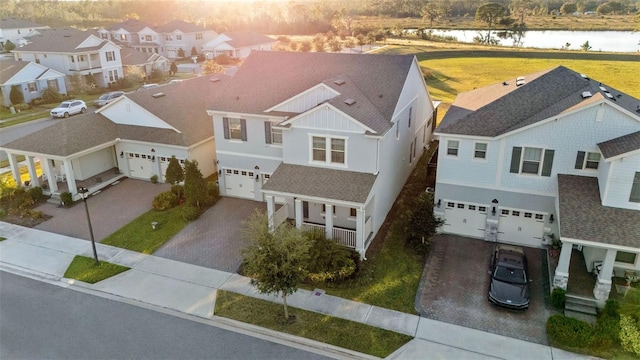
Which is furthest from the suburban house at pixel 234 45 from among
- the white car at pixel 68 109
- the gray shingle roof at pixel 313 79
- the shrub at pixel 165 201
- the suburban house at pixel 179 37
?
the shrub at pixel 165 201

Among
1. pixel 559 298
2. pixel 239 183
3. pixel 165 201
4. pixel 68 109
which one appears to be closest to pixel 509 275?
pixel 559 298

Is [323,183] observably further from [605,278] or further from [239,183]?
[605,278]

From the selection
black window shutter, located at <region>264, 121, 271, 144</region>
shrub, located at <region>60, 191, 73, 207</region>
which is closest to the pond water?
black window shutter, located at <region>264, 121, 271, 144</region>

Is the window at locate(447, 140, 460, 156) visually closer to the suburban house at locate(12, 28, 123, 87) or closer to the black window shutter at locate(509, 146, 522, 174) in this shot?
the black window shutter at locate(509, 146, 522, 174)

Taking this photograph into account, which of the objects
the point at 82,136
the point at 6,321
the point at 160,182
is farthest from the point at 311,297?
the point at 82,136

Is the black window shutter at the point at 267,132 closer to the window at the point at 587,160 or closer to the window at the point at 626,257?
the window at the point at 587,160
